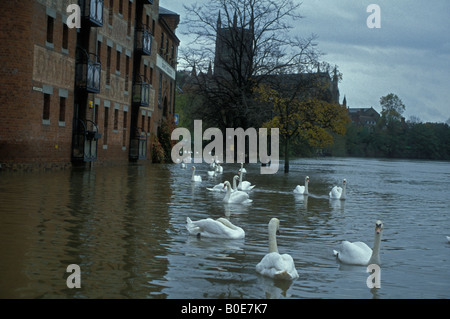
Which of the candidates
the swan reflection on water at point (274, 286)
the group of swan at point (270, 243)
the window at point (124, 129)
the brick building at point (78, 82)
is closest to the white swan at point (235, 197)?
the group of swan at point (270, 243)

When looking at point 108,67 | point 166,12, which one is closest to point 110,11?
point 108,67

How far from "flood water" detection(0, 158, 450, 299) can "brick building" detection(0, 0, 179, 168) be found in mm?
7385

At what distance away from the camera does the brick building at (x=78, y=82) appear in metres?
24.5

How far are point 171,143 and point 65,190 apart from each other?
32.9 meters

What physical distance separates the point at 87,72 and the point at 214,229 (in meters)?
21.5

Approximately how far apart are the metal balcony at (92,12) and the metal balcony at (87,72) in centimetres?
151

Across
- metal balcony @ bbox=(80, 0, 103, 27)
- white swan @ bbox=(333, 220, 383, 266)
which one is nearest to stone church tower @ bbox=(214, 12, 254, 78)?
metal balcony @ bbox=(80, 0, 103, 27)

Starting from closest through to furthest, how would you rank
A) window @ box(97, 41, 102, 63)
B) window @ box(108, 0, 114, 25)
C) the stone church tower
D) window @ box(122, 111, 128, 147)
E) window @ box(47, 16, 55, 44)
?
window @ box(47, 16, 55, 44)
window @ box(97, 41, 102, 63)
window @ box(108, 0, 114, 25)
window @ box(122, 111, 128, 147)
the stone church tower

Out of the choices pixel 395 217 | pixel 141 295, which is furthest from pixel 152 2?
pixel 141 295

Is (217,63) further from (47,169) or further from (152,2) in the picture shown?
(47,169)

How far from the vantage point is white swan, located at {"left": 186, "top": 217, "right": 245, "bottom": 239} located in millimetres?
10555

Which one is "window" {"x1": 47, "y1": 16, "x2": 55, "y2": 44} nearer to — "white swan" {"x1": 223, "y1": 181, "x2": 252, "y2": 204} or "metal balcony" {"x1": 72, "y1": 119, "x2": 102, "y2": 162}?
"metal balcony" {"x1": 72, "y1": 119, "x2": 102, "y2": 162}

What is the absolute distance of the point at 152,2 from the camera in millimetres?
42625
